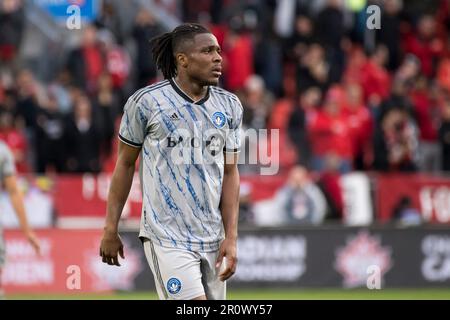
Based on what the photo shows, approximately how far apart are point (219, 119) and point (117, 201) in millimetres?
833

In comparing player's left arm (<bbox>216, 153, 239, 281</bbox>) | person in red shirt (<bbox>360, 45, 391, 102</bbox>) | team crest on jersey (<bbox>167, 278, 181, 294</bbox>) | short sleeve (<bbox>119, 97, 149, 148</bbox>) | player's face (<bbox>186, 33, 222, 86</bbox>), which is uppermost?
person in red shirt (<bbox>360, 45, 391, 102</bbox>)

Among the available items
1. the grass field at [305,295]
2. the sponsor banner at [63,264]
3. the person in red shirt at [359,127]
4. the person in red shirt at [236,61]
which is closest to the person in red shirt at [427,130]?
the person in red shirt at [359,127]

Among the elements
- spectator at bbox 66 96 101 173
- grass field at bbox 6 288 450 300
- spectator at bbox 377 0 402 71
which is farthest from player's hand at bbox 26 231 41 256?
spectator at bbox 377 0 402 71

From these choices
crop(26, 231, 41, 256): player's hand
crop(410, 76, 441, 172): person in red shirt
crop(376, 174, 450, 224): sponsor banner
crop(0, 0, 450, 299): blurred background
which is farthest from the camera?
crop(410, 76, 441, 172): person in red shirt

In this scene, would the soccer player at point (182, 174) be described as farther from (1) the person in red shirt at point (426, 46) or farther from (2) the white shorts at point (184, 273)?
(1) the person in red shirt at point (426, 46)

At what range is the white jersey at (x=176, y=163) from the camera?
819 cm

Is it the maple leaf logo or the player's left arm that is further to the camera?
the maple leaf logo

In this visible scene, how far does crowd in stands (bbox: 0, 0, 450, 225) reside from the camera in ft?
62.9

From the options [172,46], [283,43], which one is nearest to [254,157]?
[283,43]

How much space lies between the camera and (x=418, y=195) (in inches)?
742

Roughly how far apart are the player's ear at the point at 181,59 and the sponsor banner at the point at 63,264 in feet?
29.0

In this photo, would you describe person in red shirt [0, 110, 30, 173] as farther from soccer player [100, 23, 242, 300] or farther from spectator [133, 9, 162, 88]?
soccer player [100, 23, 242, 300]

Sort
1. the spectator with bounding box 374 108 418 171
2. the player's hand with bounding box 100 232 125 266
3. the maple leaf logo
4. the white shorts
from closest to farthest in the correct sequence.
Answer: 1. the white shorts
2. the player's hand with bounding box 100 232 125 266
3. the maple leaf logo
4. the spectator with bounding box 374 108 418 171
